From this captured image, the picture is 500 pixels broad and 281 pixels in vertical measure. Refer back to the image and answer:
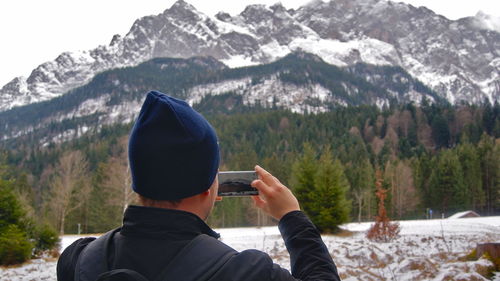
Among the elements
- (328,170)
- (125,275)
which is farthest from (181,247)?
(328,170)

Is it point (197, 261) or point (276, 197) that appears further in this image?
point (276, 197)

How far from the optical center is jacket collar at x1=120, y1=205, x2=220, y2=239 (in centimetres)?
141

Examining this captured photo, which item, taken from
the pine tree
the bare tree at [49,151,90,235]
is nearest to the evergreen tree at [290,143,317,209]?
the pine tree

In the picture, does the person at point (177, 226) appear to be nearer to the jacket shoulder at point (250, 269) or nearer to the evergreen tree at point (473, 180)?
the jacket shoulder at point (250, 269)

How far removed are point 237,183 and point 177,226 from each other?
54cm

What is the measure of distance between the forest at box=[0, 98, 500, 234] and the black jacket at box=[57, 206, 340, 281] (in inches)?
651

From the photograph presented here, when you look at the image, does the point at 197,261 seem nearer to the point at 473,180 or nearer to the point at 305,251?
the point at 305,251

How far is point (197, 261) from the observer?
1.29m

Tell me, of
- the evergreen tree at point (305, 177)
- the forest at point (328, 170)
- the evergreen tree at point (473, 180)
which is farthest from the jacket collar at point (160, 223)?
the evergreen tree at point (473, 180)

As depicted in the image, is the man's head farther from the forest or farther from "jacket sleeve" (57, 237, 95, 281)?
the forest

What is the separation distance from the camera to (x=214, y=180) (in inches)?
64.0

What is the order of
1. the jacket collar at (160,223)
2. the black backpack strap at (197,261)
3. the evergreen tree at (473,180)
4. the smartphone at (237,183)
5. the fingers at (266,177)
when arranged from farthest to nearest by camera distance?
the evergreen tree at (473,180), the smartphone at (237,183), the fingers at (266,177), the jacket collar at (160,223), the black backpack strap at (197,261)

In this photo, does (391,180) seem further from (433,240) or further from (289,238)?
(289,238)

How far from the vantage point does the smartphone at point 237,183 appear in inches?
74.5
